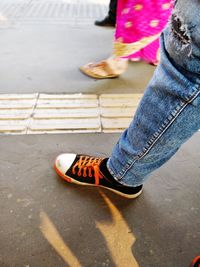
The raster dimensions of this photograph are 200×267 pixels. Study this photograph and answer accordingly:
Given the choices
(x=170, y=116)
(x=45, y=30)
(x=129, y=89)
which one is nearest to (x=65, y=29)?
(x=45, y=30)

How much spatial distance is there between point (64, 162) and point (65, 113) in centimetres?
40

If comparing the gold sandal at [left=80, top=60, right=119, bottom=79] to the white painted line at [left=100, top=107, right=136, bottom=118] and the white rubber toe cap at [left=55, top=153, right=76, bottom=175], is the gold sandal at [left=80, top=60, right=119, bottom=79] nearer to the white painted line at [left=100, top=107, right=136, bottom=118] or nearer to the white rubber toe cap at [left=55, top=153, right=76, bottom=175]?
the white painted line at [left=100, top=107, right=136, bottom=118]

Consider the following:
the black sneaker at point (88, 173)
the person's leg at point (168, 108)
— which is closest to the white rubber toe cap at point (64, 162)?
the black sneaker at point (88, 173)

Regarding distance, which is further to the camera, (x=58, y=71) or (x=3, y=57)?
(x=3, y=57)

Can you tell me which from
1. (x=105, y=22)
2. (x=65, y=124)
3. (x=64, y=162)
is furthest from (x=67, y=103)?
(x=105, y=22)

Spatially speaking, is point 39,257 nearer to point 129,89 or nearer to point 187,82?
point 187,82

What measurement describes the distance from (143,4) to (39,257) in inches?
44.9

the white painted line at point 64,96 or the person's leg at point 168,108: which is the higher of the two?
the person's leg at point 168,108

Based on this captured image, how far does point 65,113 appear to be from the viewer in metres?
1.39

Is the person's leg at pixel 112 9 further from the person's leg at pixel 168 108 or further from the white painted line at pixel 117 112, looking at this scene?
the person's leg at pixel 168 108

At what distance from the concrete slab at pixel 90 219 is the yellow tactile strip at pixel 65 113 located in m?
0.17

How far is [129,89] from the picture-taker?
5.30 feet

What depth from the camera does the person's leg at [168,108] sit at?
20.5 inches

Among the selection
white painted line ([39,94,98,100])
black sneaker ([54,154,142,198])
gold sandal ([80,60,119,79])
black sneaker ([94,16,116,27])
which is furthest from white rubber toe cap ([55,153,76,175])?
black sneaker ([94,16,116,27])
